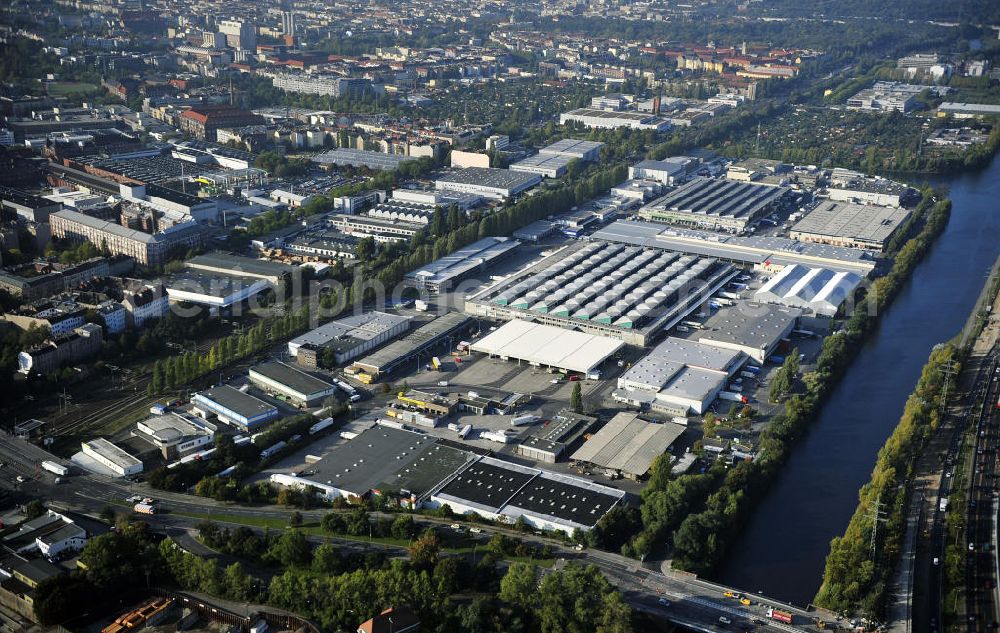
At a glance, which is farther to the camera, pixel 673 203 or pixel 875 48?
pixel 875 48

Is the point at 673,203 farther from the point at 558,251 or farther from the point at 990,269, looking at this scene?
the point at 990,269

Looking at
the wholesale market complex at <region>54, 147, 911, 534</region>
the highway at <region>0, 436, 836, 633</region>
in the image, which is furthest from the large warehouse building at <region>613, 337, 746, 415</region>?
the highway at <region>0, 436, 836, 633</region>

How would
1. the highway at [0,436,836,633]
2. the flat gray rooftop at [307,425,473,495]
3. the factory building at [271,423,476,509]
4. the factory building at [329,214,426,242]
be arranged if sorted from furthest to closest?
the factory building at [329,214,426,242], the flat gray rooftop at [307,425,473,495], the factory building at [271,423,476,509], the highway at [0,436,836,633]

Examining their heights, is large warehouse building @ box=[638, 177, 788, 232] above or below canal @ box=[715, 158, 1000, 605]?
above

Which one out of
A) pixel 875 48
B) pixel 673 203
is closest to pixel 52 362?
pixel 673 203

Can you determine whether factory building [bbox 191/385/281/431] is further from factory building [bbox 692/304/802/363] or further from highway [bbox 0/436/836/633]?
factory building [bbox 692/304/802/363]
